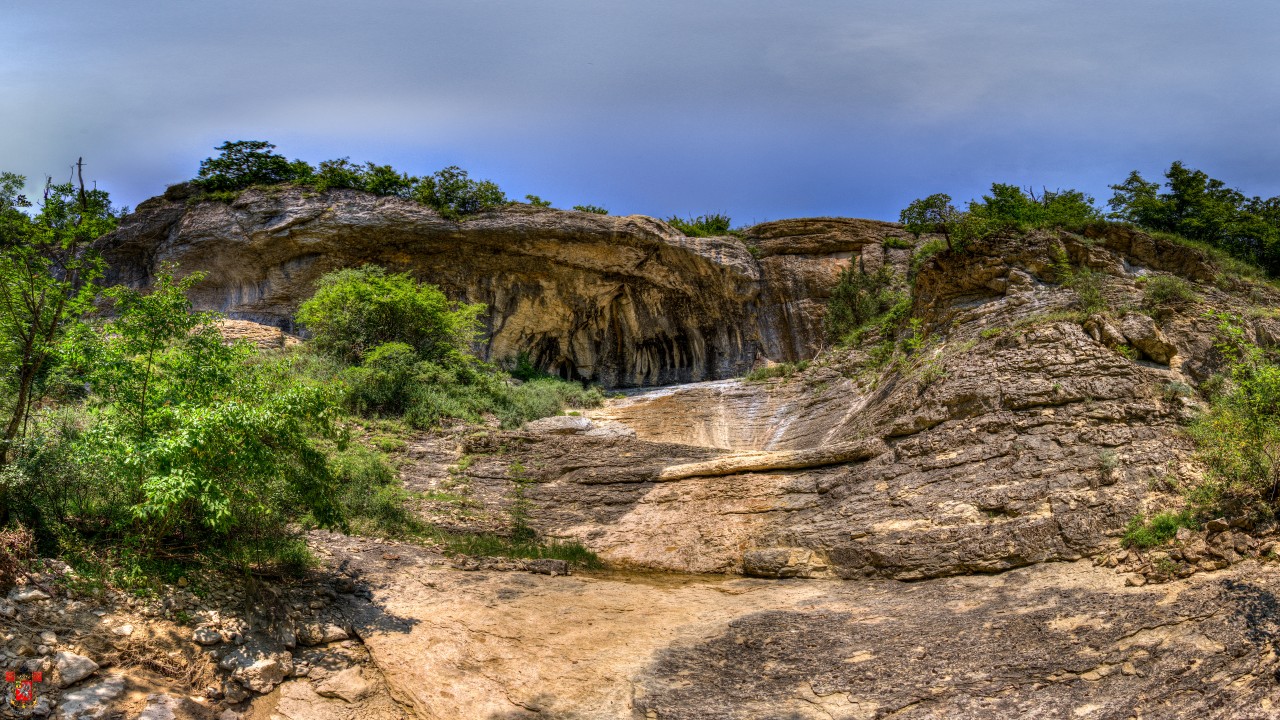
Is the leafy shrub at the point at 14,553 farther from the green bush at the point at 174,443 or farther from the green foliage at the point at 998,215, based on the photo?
the green foliage at the point at 998,215

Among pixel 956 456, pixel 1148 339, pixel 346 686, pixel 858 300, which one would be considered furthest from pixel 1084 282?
pixel 346 686

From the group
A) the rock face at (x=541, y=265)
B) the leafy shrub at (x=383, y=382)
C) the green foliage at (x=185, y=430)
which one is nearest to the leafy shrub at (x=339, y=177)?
the rock face at (x=541, y=265)

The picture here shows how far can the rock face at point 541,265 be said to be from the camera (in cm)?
2645

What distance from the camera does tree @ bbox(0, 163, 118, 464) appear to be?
7.97 metres

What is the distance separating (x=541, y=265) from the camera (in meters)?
28.1

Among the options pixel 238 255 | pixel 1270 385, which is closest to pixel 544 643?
pixel 1270 385

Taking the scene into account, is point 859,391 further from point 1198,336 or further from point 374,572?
point 374,572

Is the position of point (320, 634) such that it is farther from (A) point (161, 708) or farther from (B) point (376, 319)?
(B) point (376, 319)

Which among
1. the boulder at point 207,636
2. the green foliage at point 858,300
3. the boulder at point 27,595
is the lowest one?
the boulder at point 207,636

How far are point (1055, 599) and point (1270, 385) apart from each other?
12.9ft

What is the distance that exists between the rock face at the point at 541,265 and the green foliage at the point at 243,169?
1217 mm

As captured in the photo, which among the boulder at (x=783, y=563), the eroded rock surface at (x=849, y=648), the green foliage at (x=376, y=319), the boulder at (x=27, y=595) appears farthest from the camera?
the green foliage at (x=376, y=319)

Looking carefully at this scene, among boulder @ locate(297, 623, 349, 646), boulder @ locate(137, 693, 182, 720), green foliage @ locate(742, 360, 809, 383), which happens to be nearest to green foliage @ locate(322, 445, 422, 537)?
boulder @ locate(297, 623, 349, 646)

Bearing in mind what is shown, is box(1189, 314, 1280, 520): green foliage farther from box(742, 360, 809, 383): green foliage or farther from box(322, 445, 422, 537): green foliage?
box(742, 360, 809, 383): green foliage
